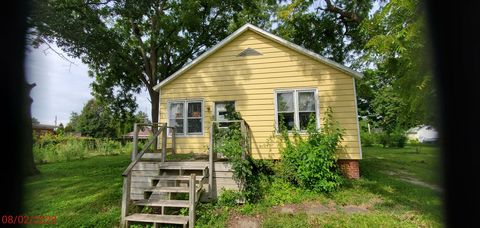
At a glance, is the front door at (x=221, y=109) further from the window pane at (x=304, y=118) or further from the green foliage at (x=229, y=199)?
the green foliage at (x=229, y=199)

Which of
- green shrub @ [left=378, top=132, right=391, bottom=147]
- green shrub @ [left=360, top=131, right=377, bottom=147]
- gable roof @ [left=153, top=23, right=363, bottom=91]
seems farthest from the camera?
green shrub @ [left=360, top=131, right=377, bottom=147]

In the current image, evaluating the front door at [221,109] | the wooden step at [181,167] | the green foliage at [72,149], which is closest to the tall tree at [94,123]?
the green foliage at [72,149]

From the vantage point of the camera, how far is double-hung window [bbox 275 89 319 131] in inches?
332

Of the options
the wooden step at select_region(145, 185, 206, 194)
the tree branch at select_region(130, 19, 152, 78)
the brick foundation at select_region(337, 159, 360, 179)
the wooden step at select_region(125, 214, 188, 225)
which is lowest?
the wooden step at select_region(125, 214, 188, 225)

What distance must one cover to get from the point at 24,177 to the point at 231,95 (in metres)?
6.89

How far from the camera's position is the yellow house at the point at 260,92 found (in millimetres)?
8242

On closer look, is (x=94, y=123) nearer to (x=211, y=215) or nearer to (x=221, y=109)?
(x=221, y=109)

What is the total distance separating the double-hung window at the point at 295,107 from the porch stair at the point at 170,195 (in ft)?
10.7

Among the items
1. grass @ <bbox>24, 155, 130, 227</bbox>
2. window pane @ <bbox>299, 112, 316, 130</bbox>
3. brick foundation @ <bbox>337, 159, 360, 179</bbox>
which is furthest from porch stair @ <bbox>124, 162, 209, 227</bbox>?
brick foundation @ <bbox>337, 159, 360, 179</bbox>

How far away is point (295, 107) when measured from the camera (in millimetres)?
8531

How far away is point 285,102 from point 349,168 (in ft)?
9.34

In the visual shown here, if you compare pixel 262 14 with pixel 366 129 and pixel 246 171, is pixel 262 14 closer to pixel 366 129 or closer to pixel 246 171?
pixel 246 171

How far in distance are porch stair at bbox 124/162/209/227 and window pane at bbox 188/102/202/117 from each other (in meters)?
2.76

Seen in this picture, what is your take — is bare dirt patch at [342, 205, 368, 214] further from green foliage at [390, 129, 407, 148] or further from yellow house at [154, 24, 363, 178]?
green foliage at [390, 129, 407, 148]
